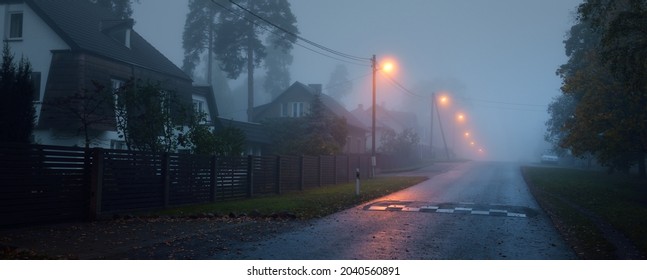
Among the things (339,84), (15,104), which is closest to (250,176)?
(15,104)

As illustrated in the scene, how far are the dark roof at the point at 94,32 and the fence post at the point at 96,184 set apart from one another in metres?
14.0

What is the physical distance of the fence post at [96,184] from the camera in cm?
1226

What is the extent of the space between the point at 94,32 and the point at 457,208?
2075cm

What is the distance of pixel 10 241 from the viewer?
8969 mm

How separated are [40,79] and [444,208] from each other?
777 inches

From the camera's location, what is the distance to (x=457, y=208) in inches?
612

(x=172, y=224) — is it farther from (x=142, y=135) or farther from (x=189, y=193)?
(x=142, y=135)

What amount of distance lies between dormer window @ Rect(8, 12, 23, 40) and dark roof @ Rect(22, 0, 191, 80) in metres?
1.18

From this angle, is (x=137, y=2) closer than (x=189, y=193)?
No

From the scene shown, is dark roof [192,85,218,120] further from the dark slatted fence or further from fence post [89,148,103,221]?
the dark slatted fence

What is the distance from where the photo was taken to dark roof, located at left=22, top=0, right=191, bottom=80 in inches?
985

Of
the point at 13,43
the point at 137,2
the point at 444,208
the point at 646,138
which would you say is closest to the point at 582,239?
the point at 444,208

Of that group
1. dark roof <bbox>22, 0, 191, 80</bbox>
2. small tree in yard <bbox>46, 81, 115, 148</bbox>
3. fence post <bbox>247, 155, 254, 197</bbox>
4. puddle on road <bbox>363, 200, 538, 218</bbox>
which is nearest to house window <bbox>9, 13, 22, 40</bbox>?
dark roof <bbox>22, 0, 191, 80</bbox>

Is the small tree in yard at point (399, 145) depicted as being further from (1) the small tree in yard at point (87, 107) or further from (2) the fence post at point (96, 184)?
(2) the fence post at point (96, 184)
